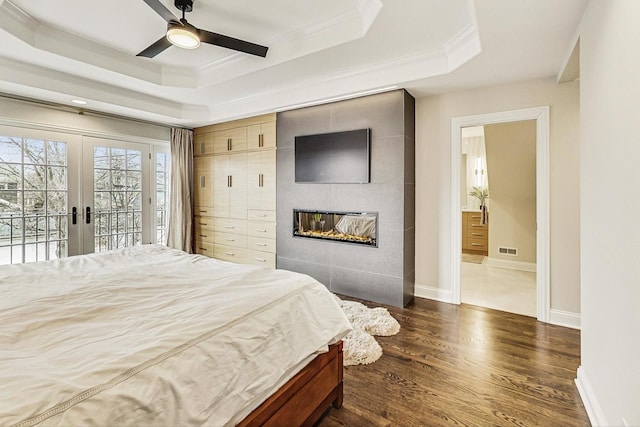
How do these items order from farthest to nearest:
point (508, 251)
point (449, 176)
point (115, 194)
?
point (508, 251)
point (115, 194)
point (449, 176)

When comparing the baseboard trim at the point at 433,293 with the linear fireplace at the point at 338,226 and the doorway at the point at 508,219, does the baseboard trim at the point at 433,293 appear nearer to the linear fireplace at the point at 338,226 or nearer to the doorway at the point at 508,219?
the doorway at the point at 508,219

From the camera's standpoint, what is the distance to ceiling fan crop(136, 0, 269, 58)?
87.7 inches

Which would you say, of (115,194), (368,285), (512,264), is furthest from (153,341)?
(512,264)

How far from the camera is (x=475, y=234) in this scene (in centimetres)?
646

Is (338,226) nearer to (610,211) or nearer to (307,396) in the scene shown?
(307,396)

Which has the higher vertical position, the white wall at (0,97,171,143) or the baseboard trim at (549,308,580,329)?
the white wall at (0,97,171,143)

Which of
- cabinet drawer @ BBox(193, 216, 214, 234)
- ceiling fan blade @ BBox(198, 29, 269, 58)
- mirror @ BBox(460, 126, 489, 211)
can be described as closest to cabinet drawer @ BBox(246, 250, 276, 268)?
cabinet drawer @ BBox(193, 216, 214, 234)

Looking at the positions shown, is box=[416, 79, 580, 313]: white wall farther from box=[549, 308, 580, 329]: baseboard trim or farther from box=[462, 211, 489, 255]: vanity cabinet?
box=[462, 211, 489, 255]: vanity cabinet

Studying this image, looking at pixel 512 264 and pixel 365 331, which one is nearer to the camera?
pixel 365 331

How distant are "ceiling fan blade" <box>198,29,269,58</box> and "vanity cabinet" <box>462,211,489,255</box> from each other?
5565 mm

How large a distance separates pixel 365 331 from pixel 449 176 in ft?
6.58

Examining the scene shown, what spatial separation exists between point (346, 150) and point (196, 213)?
10.5 feet

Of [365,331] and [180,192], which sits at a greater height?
[180,192]

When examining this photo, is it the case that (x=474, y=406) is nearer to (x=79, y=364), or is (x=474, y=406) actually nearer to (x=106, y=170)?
(x=79, y=364)
